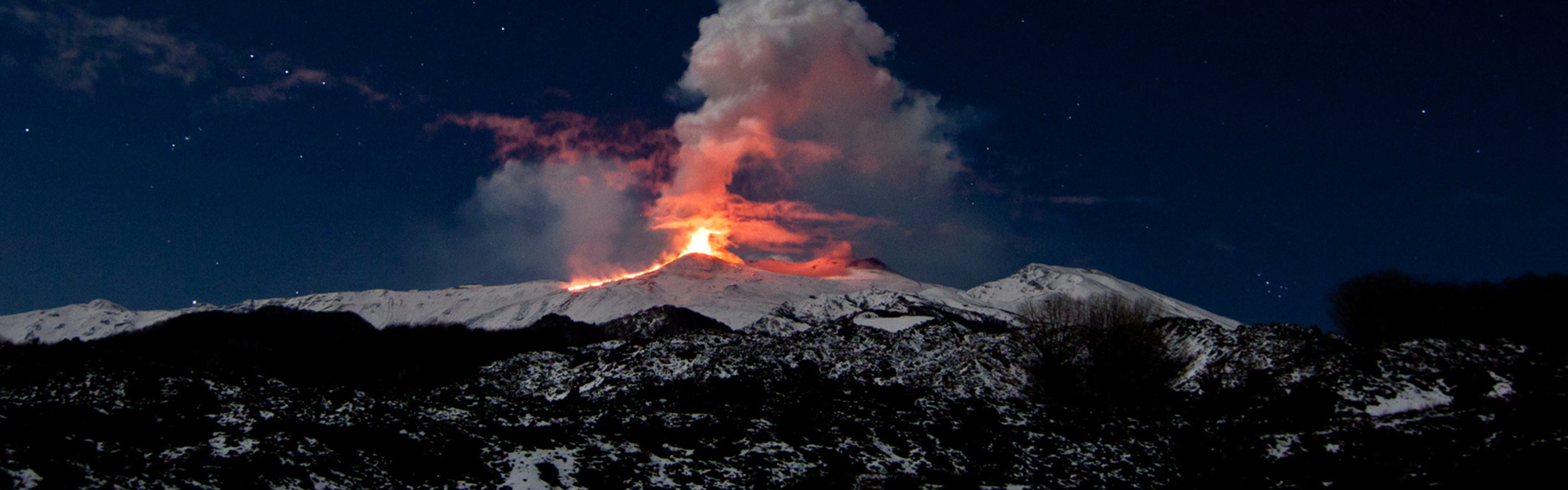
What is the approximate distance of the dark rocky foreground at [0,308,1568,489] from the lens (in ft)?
73.7

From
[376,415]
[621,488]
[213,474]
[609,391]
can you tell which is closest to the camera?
[213,474]

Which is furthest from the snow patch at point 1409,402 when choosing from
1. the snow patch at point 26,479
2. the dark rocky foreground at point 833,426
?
the snow patch at point 26,479

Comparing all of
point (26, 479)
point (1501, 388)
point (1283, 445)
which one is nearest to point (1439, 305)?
point (1501, 388)

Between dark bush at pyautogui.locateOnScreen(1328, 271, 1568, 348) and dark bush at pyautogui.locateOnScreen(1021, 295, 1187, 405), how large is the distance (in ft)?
101

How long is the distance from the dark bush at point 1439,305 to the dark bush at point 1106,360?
3087 cm

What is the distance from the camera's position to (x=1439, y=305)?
75.4 metres

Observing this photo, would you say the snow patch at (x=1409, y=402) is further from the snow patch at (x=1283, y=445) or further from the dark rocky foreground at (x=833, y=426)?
the snow patch at (x=1283, y=445)

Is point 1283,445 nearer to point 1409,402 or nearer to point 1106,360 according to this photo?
point 1409,402

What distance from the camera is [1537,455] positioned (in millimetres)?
23391

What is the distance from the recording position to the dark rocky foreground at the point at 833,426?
22469 mm

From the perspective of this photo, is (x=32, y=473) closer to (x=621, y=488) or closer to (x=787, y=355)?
(x=621, y=488)

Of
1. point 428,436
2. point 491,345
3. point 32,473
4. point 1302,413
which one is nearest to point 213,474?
point 32,473

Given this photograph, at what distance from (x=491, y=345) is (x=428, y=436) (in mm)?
95503

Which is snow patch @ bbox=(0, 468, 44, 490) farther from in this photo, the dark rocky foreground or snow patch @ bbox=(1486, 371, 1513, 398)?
snow patch @ bbox=(1486, 371, 1513, 398)
